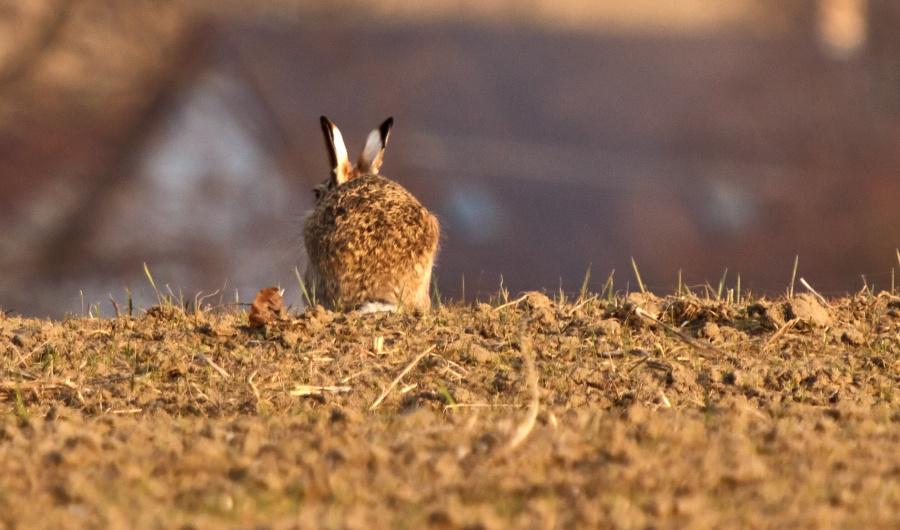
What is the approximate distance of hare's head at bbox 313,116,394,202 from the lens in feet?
20.3

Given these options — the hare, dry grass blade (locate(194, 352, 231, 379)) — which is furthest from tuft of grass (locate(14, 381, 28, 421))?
the hare

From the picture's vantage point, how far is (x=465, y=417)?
2998mm

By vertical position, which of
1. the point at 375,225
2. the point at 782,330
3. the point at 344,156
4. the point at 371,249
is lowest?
the point at 782,330

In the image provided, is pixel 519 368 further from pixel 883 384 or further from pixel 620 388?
pixel 883 384

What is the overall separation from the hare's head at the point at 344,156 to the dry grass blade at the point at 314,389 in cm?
260

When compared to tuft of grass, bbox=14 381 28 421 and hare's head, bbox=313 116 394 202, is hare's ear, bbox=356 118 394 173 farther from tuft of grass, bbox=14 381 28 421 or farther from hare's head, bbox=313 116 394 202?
tuft of grass, bbox=14 381 28 421

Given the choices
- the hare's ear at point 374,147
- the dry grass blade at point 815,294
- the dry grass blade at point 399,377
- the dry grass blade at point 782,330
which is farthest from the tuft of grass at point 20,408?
the dry grass blade at point 815,294

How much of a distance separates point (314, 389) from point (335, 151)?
2.82 meters

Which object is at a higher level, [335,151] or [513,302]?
[335,151]

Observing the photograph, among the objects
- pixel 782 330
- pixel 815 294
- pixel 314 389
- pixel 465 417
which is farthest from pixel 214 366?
pixel 815 294

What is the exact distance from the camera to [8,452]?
2574mm

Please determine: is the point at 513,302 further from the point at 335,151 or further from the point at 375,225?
the point at 335,151

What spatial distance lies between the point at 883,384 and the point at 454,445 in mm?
1958

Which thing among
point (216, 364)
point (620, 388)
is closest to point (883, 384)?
point (620, 388)
